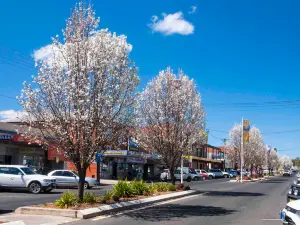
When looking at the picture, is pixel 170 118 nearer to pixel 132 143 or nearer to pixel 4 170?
pixel 4 170

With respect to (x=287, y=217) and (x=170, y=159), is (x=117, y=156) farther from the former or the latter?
(x=287, y=217)

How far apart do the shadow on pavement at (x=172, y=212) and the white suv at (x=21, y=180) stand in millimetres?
9940

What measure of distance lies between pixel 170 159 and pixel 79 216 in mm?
13250

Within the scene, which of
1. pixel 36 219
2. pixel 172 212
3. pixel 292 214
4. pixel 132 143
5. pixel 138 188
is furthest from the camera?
pixel 132 143

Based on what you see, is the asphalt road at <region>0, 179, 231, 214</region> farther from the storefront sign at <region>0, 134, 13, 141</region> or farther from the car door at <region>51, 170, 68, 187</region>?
the storefront sign at <region>0, 134, 13, 141</region>

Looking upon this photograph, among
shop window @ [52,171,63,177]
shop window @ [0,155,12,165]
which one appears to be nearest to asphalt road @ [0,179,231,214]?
shop window @ [52,171,63,177]

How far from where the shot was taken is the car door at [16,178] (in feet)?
79.8

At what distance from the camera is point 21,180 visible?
80.1 ft

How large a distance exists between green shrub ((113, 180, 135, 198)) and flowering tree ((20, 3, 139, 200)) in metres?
3.36

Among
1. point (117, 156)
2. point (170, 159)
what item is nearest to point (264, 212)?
point (170, 159)

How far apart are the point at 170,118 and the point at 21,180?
9665mm

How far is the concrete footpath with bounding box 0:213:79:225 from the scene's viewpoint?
39.7 feet

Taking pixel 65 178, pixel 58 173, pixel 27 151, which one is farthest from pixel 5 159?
pixel 65 178

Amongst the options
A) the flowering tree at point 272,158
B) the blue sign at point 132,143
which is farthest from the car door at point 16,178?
the flowering tree at point 272,158
